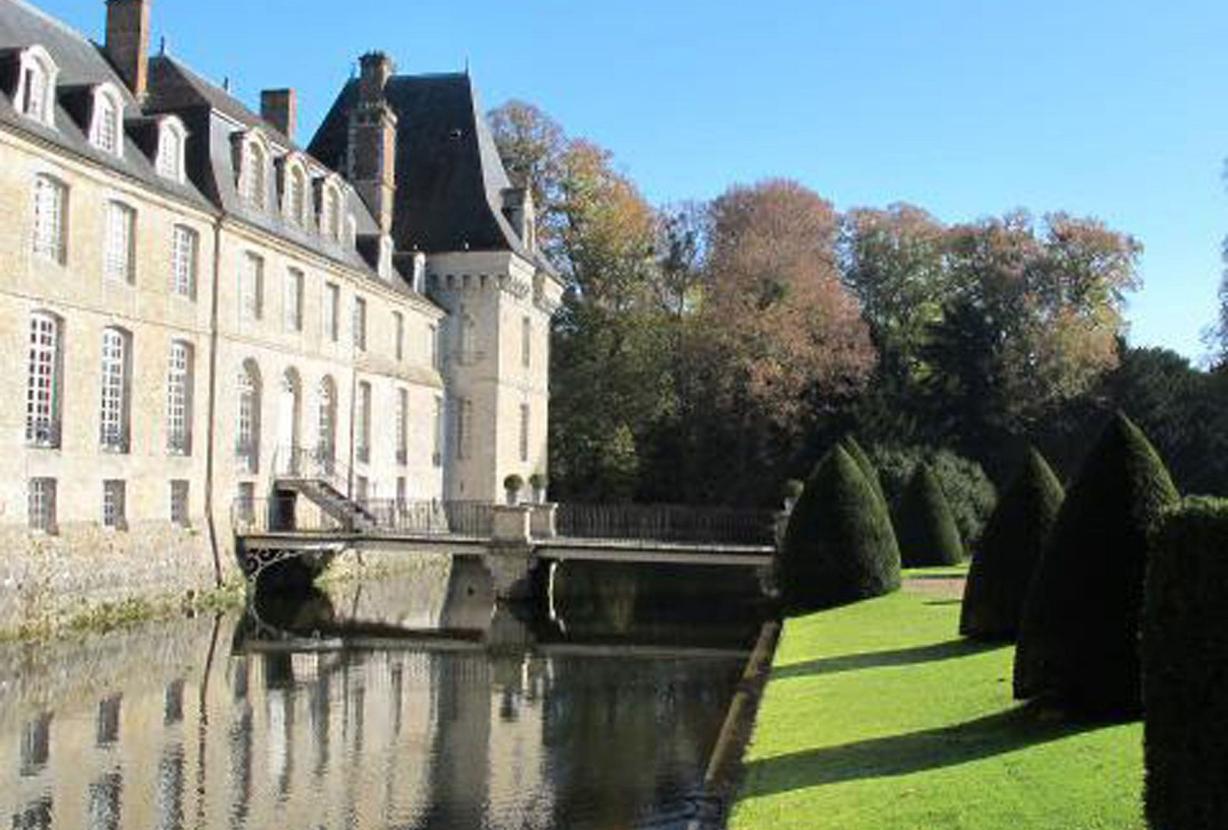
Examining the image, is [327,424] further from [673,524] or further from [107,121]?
[107,121]

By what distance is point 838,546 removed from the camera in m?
20.0

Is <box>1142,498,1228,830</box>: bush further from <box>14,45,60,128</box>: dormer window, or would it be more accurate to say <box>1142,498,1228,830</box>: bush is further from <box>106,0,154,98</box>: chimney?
<box>106,0,154,98</box>: chimney

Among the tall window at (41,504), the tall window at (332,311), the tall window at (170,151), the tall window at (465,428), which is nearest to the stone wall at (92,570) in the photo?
the tall window at (41,504)

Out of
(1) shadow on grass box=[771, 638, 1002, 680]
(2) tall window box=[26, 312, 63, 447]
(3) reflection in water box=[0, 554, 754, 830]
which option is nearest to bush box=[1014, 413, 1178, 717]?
(3) reflection in water box=[0, 554, 754, 830]

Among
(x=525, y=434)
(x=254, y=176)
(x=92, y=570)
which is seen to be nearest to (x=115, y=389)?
(x=92, y=570)

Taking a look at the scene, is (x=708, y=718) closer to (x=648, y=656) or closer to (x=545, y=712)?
(x=545, y=712)

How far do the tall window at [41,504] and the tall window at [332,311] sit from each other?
10594mm

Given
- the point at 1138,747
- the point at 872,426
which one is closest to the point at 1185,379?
the point at 872,426

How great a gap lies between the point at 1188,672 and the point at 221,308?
839 inches

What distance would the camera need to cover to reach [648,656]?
18906mm

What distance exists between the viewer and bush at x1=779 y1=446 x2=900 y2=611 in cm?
1986

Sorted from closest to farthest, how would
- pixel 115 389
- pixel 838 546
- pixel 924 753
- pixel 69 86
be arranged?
pixel 924 753, pixel 838 546, pixel 69 86, pixel 115 389

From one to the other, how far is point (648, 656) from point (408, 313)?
1736 centimetres

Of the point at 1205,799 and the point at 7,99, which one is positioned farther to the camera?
the point at 7,99
